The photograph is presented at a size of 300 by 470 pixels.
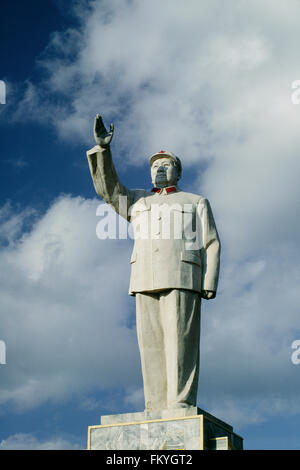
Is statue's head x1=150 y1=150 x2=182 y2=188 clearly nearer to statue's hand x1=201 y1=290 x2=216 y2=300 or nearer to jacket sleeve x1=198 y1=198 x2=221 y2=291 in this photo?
jacket sleeve x1=198 y1=198 x2=221 y2=291

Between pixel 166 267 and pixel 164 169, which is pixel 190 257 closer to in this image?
pixel 166 267

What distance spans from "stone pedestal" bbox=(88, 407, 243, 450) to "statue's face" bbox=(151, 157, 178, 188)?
4.00 m

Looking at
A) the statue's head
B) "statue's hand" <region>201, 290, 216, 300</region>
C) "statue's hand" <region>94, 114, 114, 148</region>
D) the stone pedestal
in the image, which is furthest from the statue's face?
the stone pedestal

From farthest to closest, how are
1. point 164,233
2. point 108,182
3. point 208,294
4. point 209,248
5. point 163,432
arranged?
point 108,182 < point 209,248 < point 164,233 < point 208,294 < point 163,432

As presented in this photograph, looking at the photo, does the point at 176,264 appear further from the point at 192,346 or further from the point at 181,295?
the point at 192,346

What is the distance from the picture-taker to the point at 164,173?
12.2 m

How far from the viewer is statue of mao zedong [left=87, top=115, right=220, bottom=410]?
35.7 feet

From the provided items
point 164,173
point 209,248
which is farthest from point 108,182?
point 209,248

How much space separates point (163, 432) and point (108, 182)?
4.34 meters

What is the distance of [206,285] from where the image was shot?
11.3 meters

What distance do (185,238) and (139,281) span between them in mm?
1052

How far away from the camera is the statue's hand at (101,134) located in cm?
1158

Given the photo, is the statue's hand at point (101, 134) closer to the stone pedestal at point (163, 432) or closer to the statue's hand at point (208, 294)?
the statue's hand at point (208, 294)
